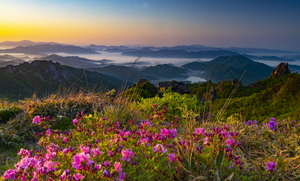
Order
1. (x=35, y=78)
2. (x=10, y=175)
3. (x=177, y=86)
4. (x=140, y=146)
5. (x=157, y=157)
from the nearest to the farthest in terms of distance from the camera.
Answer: (x=10, y=175) < (x=157, y=157) < (x=140, y=146) < (x=177, y=86) < (x=35, y=78)

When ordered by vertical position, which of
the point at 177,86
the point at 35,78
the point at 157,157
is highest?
the point at 157,157

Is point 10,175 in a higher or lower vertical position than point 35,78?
higher

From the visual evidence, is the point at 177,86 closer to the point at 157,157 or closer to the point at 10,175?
the point at 157,157

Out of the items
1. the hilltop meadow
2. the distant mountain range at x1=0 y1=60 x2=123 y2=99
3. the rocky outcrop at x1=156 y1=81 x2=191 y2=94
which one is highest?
the hilltop meadow

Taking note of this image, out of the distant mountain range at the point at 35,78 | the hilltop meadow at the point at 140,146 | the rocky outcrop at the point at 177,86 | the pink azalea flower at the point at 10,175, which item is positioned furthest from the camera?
the distant mountain range at the point at 35,78

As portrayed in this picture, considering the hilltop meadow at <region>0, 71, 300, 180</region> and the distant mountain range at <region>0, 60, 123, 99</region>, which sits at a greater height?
the hilltop meadow at <region>0, 71, 300, 180</region>

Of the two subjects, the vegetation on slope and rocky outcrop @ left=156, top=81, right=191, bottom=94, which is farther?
rocky outcrop @ left=156, top=81, right=191, bottom=94

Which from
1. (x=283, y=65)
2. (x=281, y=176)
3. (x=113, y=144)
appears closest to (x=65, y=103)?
(x=113, y=144)

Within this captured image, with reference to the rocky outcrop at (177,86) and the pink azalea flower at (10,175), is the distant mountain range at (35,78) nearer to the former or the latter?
the rocky outcrop at (177,86)

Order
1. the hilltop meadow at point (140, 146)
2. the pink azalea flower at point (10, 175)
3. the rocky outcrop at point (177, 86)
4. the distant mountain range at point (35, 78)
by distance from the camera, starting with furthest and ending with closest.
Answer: the distant mountain range at point (35, 78) < the rocky outcrop at point (177, 86) < the hilltop meadow at point (140, 146) < the pink azalea flower at point (10, 175)

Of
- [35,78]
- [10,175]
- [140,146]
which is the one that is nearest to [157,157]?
[140,146]

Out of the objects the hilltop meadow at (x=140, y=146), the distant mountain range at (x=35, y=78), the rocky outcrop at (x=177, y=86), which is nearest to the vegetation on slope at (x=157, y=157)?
the hilltop meadow at (x=140, y=146)

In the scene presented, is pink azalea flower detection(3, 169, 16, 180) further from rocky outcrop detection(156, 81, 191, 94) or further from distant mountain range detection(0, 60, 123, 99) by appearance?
distant mountain range detection(0, 60, 123, 99)

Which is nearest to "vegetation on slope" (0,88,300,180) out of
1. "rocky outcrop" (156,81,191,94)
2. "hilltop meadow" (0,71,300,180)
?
"hilltop meadow" (0,71,300,180)
